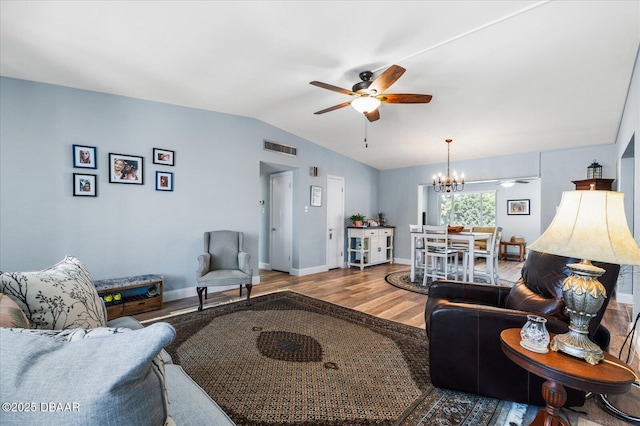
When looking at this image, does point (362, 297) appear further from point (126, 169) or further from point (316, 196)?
Answer: point (126, 169)

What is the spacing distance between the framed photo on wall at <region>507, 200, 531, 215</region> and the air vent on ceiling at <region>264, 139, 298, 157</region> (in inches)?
277

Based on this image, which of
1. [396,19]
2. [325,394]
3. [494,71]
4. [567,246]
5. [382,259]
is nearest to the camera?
[567,246]

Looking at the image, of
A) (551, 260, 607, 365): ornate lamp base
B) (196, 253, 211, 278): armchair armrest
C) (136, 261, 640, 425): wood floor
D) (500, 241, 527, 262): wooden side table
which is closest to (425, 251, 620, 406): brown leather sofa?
(551, 260, 607, 365): ornate lamp base

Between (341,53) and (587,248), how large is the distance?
239cm

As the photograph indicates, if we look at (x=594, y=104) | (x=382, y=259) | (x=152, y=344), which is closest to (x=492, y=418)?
(x=152, y=344)

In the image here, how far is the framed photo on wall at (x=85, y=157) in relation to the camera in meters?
3.21

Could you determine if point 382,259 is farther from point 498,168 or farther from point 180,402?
point 180,402

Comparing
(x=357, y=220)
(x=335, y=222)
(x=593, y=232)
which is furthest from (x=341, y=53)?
(x=357, y=220)

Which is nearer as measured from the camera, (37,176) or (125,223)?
(37,176)

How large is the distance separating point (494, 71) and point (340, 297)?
3.18 m

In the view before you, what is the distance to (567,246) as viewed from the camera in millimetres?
1316

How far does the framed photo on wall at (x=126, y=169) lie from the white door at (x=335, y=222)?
3374 millimetres

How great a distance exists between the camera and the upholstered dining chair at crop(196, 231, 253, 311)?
3492 mm

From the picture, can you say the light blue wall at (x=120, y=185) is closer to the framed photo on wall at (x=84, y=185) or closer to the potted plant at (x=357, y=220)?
the framed photo on wall at (x=84, y=185)
